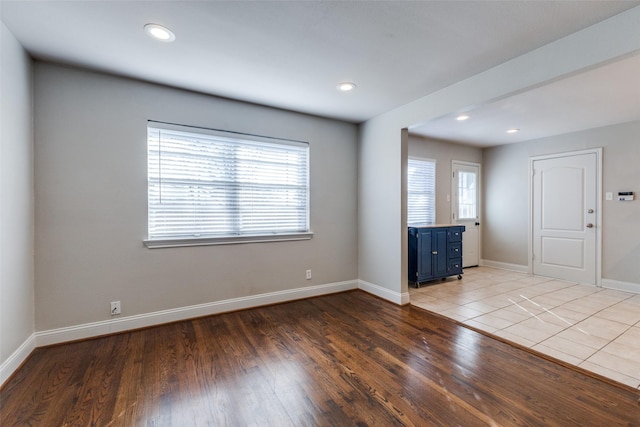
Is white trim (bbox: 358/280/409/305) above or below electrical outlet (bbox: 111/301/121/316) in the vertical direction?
below

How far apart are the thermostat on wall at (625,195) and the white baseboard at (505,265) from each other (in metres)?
1.75

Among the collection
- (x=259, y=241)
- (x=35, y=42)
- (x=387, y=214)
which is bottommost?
(x=259, y=241)

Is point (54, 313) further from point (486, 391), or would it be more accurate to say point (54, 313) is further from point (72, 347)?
point (486, 391)

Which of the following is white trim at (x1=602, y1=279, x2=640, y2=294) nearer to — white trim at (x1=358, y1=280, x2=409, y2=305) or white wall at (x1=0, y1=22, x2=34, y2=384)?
white trim at (x1=358, y1=280, x2=409, y2=305)

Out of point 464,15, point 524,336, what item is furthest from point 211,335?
point 464,15

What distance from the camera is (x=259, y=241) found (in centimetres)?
348

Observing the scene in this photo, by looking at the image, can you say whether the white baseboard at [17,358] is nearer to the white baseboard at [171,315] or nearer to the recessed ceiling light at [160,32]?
the white baseboard at [171,315]

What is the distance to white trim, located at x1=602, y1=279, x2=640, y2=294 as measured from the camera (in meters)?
→ 4.03

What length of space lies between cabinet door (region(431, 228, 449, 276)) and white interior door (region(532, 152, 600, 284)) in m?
1.93

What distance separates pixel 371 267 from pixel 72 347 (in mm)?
3357

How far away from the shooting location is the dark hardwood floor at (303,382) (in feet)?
5.39

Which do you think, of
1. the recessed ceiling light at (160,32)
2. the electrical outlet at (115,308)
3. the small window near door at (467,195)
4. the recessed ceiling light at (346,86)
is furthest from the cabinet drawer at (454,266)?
the recessed ceiling light at (160,32)

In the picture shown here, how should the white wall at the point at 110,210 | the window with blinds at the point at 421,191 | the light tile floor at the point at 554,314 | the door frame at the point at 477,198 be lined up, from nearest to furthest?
the light tile floor at the point at 554,314 < the white wall at the point at 110,210 < the window with blinds at the point at 421,191 < the door frame at the point at 477,198

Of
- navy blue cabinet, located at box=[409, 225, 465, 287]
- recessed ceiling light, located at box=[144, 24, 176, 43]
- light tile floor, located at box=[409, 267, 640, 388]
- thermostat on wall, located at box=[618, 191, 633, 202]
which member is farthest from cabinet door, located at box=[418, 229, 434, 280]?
recessed ceiling light, located at box=[144, 24, 176, 43]
